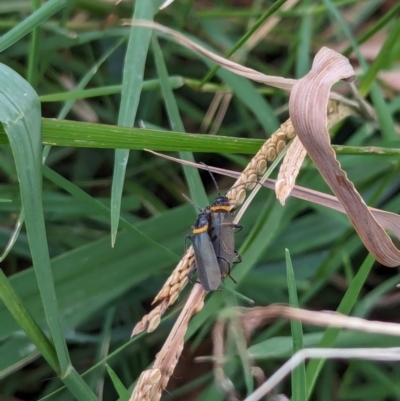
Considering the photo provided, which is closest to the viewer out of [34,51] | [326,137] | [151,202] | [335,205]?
[326,137]

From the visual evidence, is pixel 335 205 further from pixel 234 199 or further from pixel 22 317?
pixel 22 317

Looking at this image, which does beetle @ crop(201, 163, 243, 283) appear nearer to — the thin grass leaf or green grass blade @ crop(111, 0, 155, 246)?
green grass blade @ crop(111, 0, 155, 246)

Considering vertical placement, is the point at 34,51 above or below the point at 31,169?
above

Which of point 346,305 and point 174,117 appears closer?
point 346,305

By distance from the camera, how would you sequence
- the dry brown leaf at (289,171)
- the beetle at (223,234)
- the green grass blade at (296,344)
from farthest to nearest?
the beetle at (223,234) → the green grass blade at (296,344) → the dry brown leaf at (289,171)

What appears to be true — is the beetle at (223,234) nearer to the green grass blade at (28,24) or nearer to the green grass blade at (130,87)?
the green grass blade at (130,87)

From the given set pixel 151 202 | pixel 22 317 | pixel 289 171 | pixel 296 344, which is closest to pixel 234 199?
pixel 289 171

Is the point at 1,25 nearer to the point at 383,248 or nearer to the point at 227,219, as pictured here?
the point at 227,219

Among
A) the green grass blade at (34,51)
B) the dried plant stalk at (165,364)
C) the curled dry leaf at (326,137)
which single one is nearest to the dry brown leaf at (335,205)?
the curled dry leaf at (326,137)
